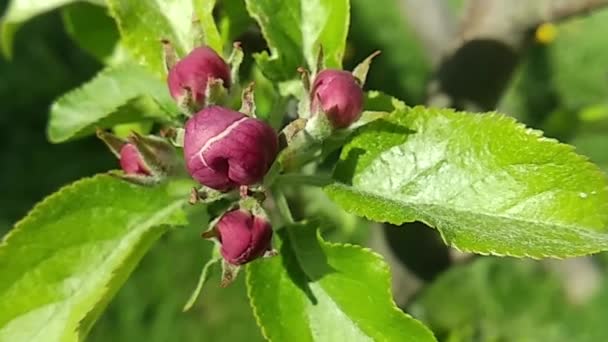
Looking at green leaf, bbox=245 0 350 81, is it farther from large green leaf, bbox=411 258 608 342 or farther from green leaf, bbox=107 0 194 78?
large green leaf, bbox=411 258 608 342

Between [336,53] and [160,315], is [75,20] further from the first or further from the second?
[160,315]

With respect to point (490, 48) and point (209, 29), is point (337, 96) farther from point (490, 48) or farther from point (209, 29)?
point (490, 48)

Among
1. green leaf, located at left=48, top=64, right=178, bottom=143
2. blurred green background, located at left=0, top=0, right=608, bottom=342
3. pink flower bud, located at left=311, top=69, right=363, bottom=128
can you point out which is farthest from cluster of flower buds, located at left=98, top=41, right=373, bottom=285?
blurred green background, located at left=0, top=0, right=608, bottom=342

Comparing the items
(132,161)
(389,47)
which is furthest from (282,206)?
(389,47)

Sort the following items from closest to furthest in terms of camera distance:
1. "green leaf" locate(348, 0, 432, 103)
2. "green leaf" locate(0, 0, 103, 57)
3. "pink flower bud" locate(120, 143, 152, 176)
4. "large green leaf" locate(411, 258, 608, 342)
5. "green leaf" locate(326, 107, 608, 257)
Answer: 1. "green leaf" locate(326, 107, 608, 257)
2. "pink flower bud" locate(120, 143, 152, 176)
3. "green leaf" locate(0, 0, 103, 57)
4. "large green leaf" locate(411, 258, 608, 342)
5. "green leaf" locate(348, 0, 432, 103)

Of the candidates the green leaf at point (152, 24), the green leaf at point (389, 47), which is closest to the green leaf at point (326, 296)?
the green leaf at point (152, 24)

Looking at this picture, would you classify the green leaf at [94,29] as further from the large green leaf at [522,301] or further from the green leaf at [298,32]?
the large green leaf at [522,301]
